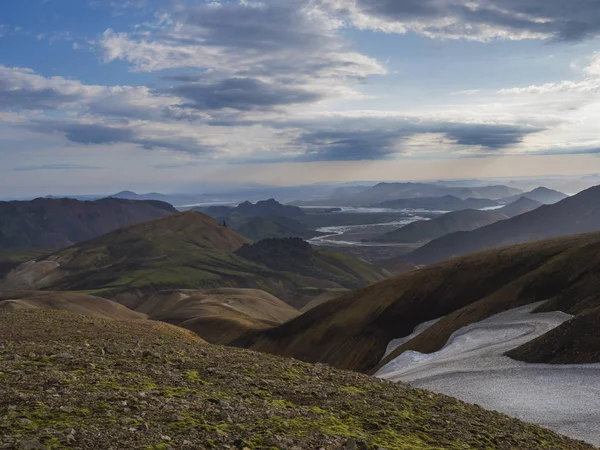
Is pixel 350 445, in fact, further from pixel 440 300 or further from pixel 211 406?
pixel 440 300

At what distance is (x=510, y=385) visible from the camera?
3781cm

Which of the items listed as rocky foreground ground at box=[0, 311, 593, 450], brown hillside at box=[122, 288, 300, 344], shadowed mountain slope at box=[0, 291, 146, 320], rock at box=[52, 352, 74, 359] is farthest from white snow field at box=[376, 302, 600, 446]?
shadowed mountain slope at box=[0, 291, 146, 320]

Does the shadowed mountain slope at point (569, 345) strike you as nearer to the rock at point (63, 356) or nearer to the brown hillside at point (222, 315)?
the rock at point (63, 356)

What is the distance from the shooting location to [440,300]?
84312 mm

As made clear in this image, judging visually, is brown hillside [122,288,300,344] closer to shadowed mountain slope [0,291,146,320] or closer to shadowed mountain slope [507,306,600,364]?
shadowed mountain slope [0,291,146,320]

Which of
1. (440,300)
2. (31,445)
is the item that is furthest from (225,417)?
(440,300)

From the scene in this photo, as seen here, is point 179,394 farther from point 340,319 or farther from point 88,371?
point 340,319

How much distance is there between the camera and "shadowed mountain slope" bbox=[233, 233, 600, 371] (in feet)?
218

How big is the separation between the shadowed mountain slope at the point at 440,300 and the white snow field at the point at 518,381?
29.7 ft

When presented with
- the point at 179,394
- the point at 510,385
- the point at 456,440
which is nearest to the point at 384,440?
the point at 456,440

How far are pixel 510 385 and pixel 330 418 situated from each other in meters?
24.7

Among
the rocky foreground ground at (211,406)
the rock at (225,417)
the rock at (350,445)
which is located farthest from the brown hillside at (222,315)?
Answer: the rock at (350,445)

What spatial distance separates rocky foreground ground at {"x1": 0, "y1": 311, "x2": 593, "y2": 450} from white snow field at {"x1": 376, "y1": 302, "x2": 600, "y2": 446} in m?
7.45

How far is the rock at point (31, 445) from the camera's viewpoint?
1186cm
